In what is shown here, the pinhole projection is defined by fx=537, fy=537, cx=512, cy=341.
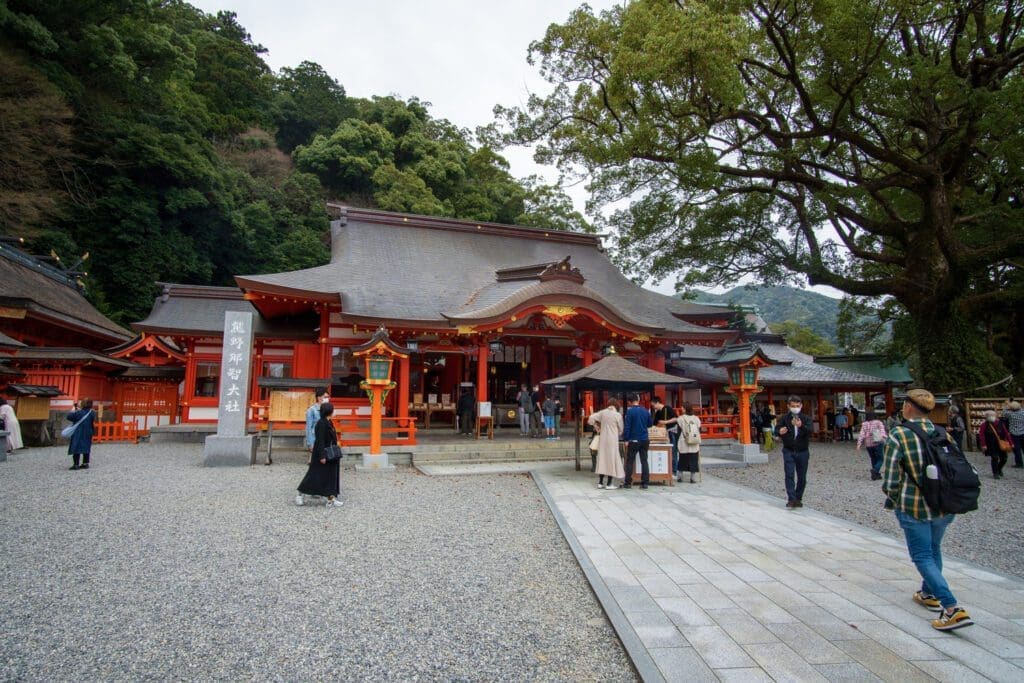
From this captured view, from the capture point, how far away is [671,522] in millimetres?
6566

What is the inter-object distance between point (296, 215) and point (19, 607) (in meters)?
32.1

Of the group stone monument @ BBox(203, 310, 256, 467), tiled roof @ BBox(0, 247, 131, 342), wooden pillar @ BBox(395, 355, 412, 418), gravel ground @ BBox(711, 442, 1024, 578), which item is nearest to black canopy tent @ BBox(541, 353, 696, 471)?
gravel ground @ BBox(711, 442, 1024, 578)

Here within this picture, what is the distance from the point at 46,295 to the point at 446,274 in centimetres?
1290

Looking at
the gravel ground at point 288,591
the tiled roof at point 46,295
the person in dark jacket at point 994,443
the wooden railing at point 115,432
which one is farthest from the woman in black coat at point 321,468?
the tiled roof at point 46,295

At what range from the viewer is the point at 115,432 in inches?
616

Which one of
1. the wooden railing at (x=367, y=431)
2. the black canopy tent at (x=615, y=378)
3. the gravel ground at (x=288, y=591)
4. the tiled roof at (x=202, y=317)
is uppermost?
the tiled roof at (x=202, y=317)

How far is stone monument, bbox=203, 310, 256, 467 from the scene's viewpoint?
10531 millimetres

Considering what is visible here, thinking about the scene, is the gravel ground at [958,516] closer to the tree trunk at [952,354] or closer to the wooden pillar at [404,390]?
the tree trunk at [952,354]

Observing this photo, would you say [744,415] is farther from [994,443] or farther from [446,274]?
[446,274]

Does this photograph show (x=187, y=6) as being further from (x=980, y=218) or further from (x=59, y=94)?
(x=980, y=218)

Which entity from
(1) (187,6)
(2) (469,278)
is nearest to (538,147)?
(2) (469,278)

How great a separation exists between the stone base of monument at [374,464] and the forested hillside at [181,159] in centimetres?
1170

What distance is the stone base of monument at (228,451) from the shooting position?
34.5ft

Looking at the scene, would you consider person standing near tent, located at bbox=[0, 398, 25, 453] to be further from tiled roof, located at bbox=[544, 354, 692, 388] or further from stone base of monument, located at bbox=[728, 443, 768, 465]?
stone base of monument, located at bbox=[728, 443, 768, 465]
